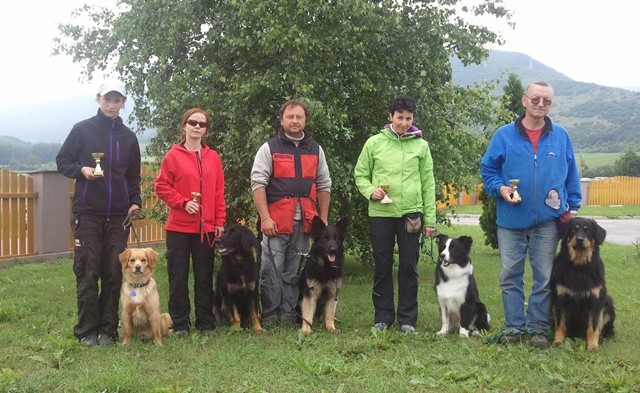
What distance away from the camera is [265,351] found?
4562mm

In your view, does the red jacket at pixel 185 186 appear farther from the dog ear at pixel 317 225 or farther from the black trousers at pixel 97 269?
the dog ear at pixel 317 225

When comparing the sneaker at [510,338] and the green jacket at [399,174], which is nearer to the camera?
the sneaker at [510,338]

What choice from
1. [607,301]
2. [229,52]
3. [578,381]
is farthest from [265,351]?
[229,52]

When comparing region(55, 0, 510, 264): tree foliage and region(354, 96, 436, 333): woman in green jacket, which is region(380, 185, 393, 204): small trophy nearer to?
region(354, 96, 436, 333): woman in green jacket

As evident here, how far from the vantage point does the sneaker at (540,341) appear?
15.3 feet

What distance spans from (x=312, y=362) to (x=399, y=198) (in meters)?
1.69

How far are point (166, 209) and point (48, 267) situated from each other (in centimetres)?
253

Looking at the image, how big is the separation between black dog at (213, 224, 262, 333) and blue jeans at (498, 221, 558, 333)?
2.24 metres

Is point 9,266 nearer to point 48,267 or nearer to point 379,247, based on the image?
point 48,267

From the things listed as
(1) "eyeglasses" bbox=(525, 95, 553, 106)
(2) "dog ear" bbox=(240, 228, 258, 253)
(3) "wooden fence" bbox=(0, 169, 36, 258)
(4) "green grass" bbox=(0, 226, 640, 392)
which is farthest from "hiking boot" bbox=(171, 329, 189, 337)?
(3) "wooden fence" bbox=(0, 169, 36, 258)

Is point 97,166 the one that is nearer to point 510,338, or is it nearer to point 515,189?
point 515,189

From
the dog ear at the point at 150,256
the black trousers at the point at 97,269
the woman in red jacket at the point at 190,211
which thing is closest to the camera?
the black trousers at the point at 97,269

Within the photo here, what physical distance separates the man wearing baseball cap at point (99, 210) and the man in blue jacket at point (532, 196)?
10.5 ft

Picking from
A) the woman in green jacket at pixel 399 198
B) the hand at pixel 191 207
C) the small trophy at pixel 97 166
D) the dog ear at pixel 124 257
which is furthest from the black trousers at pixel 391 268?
the small trophy at pixel 97 166
